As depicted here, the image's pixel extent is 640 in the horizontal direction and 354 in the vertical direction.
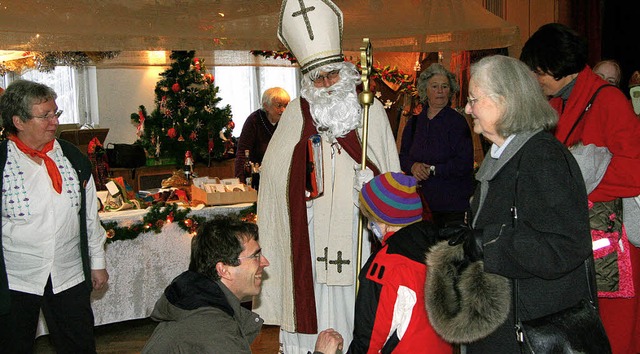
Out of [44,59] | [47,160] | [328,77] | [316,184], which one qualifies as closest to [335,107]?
[328,77]

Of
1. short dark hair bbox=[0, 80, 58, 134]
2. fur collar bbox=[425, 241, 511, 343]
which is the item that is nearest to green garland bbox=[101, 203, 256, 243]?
short dark hair bbox=[0, 80, 58, 134]

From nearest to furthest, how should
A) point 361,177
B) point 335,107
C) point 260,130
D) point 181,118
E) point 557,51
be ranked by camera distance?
point 557,51 → point 361,177 → point 335,107 → point 260,130 → point 181,118

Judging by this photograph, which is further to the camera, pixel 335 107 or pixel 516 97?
pixel 335 107

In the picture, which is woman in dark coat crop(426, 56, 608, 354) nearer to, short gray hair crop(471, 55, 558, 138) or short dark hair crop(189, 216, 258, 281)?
short gray hair crop(471, 55, 558, 138)

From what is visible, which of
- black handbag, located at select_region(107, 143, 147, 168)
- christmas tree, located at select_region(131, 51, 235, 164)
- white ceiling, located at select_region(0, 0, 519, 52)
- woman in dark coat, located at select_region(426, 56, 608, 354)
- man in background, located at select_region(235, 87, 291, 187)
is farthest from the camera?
black handbag, located at select_region(107, 143, 147, 168)

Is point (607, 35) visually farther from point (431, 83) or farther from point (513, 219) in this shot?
point (513, 219)

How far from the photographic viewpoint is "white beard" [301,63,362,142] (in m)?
3.76

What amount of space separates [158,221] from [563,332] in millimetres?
3450

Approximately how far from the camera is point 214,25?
5.24 m

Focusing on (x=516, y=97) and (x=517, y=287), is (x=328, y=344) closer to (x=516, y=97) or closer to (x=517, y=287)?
(x=517, y=287)

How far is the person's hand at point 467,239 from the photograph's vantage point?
2.28 metres

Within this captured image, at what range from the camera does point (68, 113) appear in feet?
46.5

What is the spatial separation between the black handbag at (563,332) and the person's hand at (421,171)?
9.25ft

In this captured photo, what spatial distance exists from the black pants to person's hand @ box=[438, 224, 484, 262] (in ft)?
6.73
